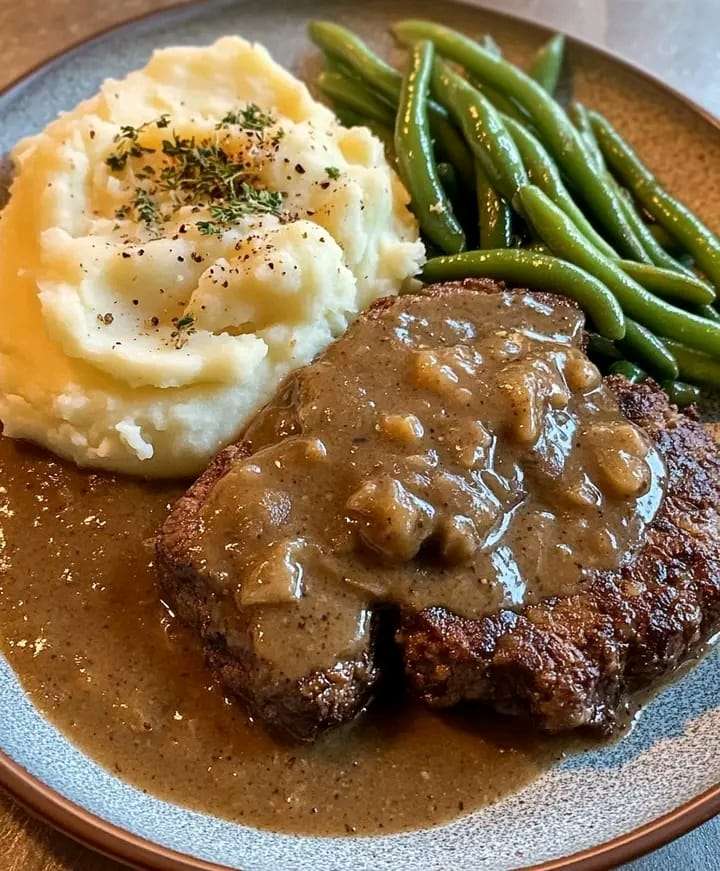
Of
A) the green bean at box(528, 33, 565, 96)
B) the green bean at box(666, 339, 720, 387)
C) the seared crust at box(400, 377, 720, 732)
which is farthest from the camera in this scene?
the green bean at box(528, 33, 565, 96)

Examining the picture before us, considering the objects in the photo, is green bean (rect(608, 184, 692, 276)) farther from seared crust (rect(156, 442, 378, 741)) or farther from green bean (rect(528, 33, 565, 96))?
seared crust (rect(156, 442, 378, 741))

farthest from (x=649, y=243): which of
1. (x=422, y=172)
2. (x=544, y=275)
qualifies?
(x=422, y=172)

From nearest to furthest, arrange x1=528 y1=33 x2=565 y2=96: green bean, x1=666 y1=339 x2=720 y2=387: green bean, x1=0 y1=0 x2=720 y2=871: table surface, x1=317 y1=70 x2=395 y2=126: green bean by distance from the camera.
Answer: x1=666 y1=339 x2=720 y2=387: green bean, x1=317 y1=70 x2=395 y2=126: green bean, x1=528 y1=33 x2=565 y2=96: green bean, x1=0 y1=0 x2=720 y2=871: table surface

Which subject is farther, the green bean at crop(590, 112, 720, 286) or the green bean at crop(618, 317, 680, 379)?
the green bean at crop(590, 112, 720, 286)

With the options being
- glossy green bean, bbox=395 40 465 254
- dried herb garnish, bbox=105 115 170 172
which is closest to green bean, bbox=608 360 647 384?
glossy green bean, bbox=395 40 465 254

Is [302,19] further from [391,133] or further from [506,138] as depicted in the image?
[506,138]

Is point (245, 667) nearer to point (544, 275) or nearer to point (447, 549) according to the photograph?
point (447, 549)
